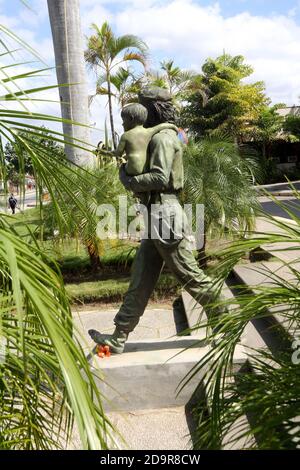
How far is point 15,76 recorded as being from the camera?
1092 millimetres

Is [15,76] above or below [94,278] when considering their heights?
above

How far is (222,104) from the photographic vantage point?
26.0m

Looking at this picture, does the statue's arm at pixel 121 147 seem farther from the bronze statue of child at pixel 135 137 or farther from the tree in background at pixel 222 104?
the tree in background at pixel 222 104

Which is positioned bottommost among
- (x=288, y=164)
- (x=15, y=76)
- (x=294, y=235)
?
(x=288, y=164)

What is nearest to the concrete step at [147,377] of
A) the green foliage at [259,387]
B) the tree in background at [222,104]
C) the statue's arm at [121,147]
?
the statue's arm at [121,147]

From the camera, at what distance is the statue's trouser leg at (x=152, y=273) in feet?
10.6

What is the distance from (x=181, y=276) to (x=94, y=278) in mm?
4252

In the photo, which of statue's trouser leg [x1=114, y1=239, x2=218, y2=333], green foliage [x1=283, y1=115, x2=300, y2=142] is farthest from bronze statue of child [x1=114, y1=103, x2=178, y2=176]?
green foliage [x1=283, y1=115, x2=300, y2=142]

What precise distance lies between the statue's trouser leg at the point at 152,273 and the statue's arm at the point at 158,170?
0.46 metres

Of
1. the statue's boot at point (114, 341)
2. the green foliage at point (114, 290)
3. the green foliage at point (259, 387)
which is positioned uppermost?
the green foliage at point (259, 387)

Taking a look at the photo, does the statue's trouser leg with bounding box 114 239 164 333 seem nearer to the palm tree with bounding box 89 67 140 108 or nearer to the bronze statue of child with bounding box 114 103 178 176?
the bronze statue of child with bounding box 114 103 178 176

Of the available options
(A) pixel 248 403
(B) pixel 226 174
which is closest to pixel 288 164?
(B) pixel 226 174
